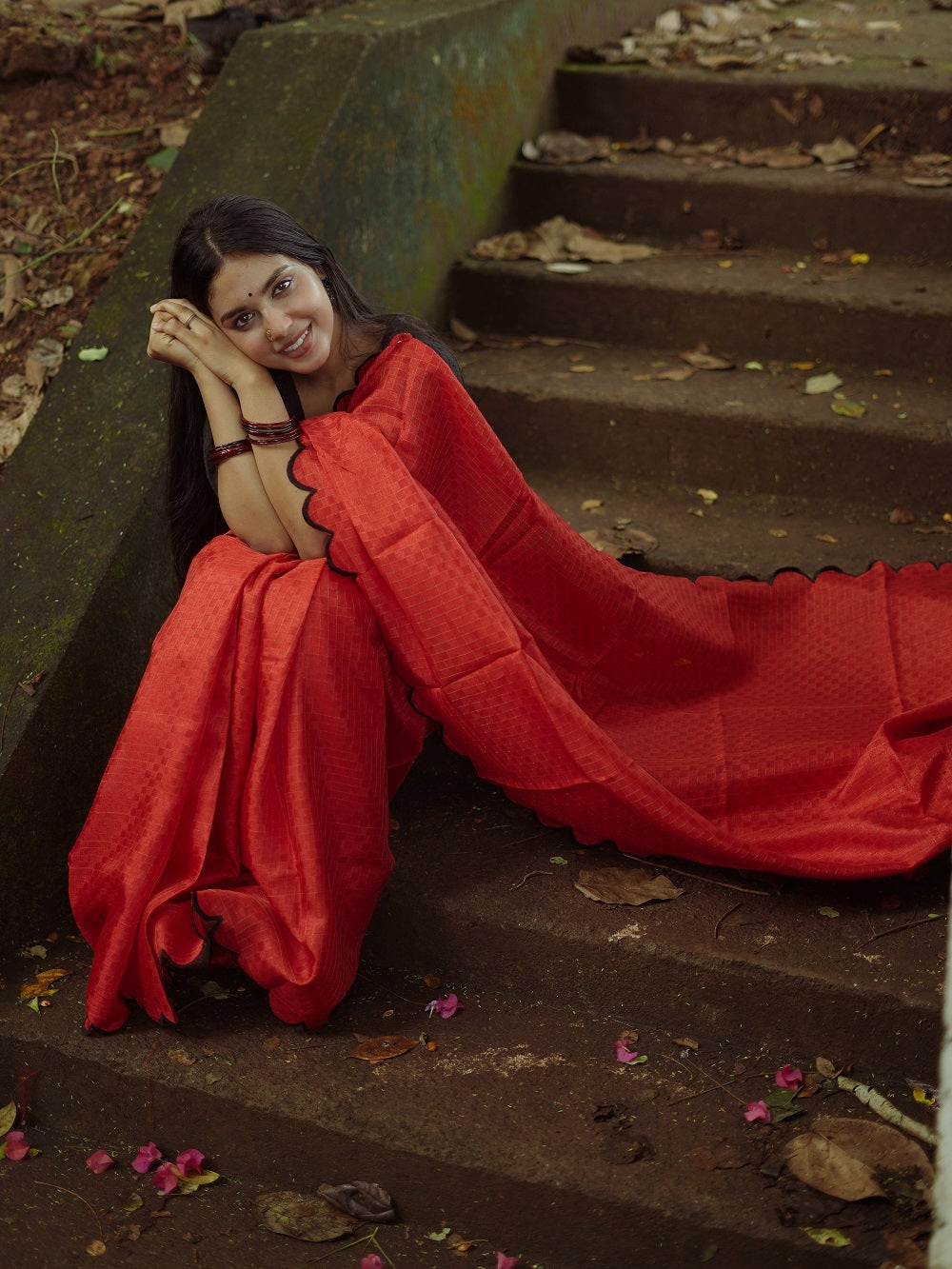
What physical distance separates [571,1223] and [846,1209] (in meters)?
0.45

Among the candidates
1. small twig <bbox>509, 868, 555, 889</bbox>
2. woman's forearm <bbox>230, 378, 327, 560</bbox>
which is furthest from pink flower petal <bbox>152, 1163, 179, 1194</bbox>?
woman's forearm <bbox>230, 378, 327, 560</bbox>

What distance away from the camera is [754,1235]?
197cm

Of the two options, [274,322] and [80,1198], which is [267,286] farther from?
[80,1198]

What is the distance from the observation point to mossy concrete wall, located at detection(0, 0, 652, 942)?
2.69 metres

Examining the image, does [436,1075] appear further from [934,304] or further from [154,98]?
[154,98]

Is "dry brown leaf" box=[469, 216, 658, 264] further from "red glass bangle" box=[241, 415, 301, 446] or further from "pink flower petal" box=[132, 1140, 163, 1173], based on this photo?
"pink flower petal" box=[132, 1140, 163, 1173]

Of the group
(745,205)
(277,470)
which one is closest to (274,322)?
(277,470)

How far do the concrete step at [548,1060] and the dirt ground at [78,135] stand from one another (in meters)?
1.67

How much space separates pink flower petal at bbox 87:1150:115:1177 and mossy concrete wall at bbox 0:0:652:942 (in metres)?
0.52

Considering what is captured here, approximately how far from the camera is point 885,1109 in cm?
216

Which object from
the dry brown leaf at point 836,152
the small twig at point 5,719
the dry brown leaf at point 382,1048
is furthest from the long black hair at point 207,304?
the dry brown leaf at point 836,152

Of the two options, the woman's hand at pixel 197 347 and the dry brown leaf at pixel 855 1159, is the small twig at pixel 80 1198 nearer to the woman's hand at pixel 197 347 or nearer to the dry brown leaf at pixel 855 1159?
the dry brown leaf at pixel 855 1159

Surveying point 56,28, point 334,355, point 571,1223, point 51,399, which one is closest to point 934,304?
point 334,355

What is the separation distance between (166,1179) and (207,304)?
167cm
